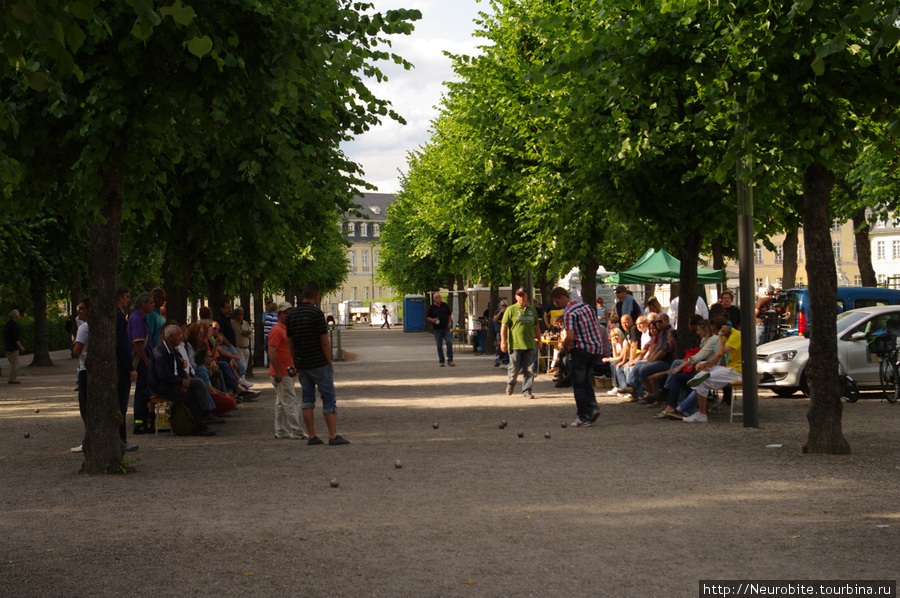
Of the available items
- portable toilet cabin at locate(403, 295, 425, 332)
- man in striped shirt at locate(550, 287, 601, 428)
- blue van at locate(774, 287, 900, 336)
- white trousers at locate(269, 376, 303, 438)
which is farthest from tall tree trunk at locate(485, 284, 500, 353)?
portable toilet cabin at locate(403, 295, 425, 332)

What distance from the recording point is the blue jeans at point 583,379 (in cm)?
1350

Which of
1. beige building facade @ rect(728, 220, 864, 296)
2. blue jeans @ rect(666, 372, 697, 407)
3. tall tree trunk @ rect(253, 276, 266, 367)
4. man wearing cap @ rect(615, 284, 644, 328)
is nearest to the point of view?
blue jeans @ rect(666, 372, 697, 407)

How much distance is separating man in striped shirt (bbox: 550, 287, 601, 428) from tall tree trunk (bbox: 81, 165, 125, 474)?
6192 mm

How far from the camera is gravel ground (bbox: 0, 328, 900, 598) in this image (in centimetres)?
573

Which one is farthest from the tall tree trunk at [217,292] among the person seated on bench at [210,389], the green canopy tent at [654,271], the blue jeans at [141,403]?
the green canopy tent at [654,271]

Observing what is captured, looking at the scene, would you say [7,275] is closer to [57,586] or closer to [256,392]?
[256,392]

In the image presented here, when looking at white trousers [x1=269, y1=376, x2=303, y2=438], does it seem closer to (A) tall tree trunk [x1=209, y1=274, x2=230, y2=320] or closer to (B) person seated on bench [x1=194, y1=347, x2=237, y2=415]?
(B) person seated on bench [x1=194, y1=347, x2=237, y2=415]

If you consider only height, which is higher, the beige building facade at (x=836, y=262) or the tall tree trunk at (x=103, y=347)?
the beige building facade at (x=836, y=262)

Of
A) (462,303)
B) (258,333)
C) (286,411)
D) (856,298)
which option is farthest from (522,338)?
(462,303)

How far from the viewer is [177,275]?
17.8 metres

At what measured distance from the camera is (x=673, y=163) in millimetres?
16234

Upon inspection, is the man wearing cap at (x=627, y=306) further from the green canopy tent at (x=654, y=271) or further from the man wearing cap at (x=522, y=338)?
the green canopy tent at (x=654, y=271)

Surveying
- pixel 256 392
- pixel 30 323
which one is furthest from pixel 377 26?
pixel 30 323

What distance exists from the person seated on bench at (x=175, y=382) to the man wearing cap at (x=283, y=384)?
1.13 m
